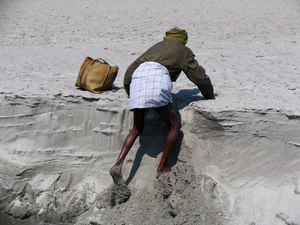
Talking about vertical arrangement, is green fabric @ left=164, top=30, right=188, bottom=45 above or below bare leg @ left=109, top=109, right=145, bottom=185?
above

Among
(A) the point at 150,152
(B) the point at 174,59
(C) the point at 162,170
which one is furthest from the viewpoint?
(A) the point at 150,152

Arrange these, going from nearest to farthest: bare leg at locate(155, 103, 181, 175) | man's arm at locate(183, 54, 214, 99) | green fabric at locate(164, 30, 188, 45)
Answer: bare leg at locate(155, 103, 181, 175), man's arm at locate(183, 54, 214, 99), green fabric at locate(164, 30, 188, 45)

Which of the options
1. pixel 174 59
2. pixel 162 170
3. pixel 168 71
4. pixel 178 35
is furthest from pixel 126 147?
pixel 178 35

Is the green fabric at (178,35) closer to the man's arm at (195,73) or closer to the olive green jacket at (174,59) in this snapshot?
the olive green jacket at (174,59)

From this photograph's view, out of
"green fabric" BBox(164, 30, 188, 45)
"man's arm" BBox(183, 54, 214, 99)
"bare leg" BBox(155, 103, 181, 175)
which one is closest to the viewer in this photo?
"bare leg" BBox(155, 103, 181, 175)

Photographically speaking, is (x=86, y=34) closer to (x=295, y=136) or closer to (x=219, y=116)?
(x=219, y=116)

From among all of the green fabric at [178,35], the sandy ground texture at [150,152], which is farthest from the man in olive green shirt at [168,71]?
the sandy ground texture at [150,152]

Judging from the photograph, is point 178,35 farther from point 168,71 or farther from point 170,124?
point 170,124

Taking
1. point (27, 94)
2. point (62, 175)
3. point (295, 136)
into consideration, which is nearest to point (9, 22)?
point (27, 94)

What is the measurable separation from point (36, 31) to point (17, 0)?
9.59ft

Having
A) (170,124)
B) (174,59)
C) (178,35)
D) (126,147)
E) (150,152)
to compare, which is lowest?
(150,152)

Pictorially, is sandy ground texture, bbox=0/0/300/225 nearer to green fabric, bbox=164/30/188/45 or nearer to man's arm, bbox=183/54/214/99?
man's arm, bbox=183/54/214/99

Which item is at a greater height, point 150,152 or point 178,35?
point 178,35

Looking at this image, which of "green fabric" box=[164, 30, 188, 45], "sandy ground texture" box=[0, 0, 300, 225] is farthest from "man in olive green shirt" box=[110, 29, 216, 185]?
"sandy ground texture" box=[0, 0, 300, 225]
